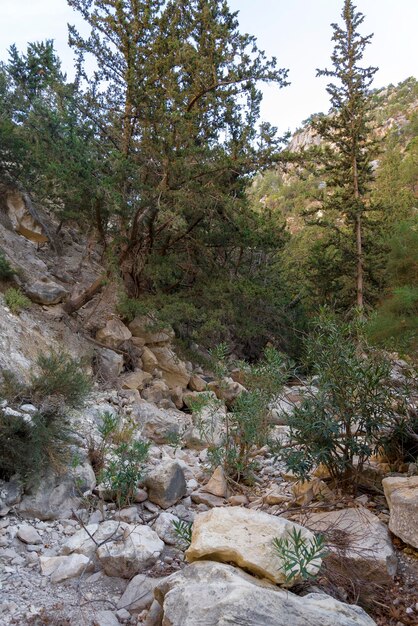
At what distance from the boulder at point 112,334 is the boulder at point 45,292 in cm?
105

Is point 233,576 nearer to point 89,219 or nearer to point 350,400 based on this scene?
point 350,400

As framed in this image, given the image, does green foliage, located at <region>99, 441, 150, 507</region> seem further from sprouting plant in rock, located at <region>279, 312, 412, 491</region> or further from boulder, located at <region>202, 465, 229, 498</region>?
sprouting plant in rock, located at <region>279, 312, 412, 491</region>

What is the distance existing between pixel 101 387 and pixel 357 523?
5719mm

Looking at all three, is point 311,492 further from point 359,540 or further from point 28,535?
point 28,535

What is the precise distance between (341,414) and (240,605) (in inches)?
→ 83.4

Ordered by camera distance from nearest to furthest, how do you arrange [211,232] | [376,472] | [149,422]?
[376,472] < [149,422] < [211,232]

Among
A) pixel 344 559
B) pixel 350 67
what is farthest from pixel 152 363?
pixel 350 67

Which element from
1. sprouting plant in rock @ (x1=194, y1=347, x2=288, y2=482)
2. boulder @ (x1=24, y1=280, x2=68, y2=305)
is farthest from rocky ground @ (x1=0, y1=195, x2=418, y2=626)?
boulder @ (x1=24, y1=280, x2=68, y2=305)

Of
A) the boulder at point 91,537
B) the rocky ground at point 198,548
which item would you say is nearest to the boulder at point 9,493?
the rocky ground at point 198,548

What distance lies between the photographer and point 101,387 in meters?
8.34

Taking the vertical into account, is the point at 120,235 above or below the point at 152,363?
above

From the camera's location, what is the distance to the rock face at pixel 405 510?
10.8ft

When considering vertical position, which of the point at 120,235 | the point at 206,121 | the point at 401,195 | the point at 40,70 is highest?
the point at 401,195

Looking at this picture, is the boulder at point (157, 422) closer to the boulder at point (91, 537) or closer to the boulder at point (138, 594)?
the boulder at point (91, 537)
